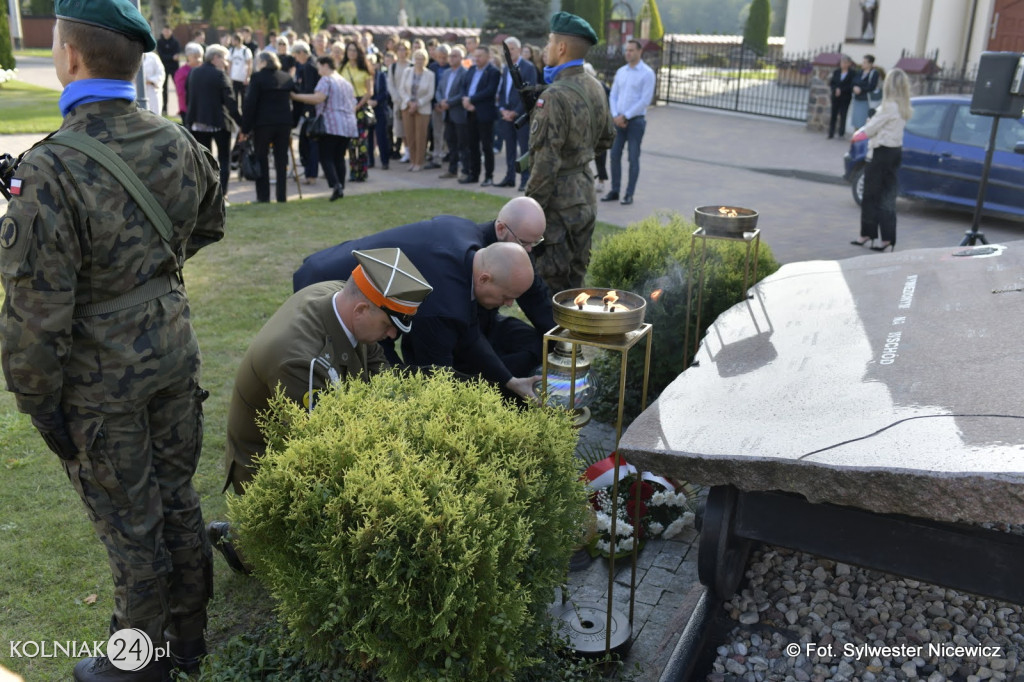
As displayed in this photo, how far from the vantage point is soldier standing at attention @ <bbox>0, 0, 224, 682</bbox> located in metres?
2.54

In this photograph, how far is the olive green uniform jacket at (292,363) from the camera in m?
3.27

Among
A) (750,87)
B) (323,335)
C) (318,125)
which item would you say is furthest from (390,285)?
(750,87)

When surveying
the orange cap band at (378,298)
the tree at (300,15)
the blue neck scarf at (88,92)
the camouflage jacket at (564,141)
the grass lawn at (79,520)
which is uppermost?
the tree at (300,15)

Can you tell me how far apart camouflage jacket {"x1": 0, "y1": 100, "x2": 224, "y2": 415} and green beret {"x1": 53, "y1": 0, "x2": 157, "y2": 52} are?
0.74 feet

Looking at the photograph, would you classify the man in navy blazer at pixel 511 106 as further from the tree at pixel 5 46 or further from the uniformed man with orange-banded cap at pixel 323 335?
the tree at pixel 5 46

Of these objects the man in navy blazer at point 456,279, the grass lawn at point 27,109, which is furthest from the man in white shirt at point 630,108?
the grass lawn at point 27,109

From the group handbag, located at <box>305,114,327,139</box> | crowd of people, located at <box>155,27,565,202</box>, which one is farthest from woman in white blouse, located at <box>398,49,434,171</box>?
handbag, located at <box>305,114,327,139</box>

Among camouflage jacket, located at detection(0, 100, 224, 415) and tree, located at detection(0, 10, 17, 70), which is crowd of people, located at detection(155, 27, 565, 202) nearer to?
camouflage jacket, located at detection(0, 100, 224, 415)

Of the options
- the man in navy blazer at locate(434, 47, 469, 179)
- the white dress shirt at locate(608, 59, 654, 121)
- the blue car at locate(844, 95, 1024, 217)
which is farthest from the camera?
the man in navy blazer at locate(434, 47, 469, 179)

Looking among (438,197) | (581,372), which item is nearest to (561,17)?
(581,372)

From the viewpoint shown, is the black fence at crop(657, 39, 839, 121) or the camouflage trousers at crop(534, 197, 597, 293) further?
the black fence at crop(657, 39, 839, 121)

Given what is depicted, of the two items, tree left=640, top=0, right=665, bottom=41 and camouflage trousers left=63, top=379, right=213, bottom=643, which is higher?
tree left=640, top=0, right=665, bottom=41

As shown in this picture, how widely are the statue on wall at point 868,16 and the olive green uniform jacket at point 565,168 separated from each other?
2237cm

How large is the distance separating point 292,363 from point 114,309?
0.70 m
